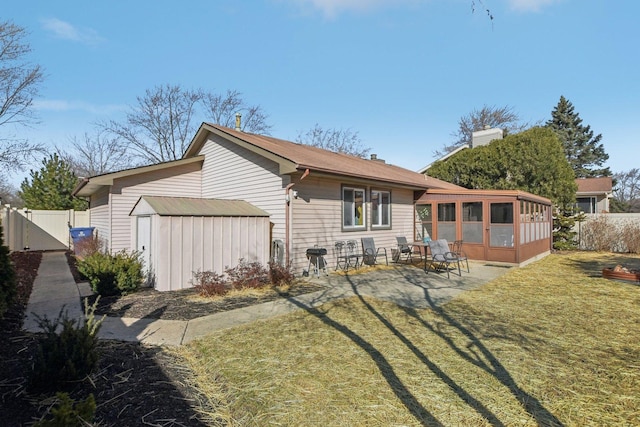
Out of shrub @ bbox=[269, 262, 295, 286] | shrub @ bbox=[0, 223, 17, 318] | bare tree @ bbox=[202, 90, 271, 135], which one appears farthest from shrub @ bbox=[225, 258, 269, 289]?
bare tree @ bbox=[202, 90, 271, 135]

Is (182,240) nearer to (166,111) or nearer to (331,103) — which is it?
(331,103)

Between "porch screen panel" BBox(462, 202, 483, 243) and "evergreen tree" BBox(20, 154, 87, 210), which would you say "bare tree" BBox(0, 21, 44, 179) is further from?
"porch screen panel" BBox(462, 202, 483, 243)

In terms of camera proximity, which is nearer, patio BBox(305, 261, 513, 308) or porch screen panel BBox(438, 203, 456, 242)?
patio BBox(305, 261, 513, 308)

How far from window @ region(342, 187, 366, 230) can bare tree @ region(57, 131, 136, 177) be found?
24.4 meters

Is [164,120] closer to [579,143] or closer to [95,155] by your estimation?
[95,155]

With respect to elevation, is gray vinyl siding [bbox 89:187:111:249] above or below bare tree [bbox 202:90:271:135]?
below

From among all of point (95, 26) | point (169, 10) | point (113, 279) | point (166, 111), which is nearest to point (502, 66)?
point (169, 10)

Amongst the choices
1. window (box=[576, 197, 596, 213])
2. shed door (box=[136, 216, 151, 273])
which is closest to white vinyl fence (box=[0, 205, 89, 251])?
shed door (box=[136, 216, 151, 273])

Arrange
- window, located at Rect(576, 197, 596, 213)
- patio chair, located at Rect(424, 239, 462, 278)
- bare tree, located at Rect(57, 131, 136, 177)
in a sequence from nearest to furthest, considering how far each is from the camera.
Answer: patio chair, located at Rect(424, 239, 462, 278) → window, located at Rect(576, 197, 596, 213) → bare tree, located at Rect(57, 131, 136, 177)

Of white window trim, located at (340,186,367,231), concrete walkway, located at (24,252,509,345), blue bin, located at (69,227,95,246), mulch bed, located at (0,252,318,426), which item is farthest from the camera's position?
blue bin, located at (69,227,95,246)

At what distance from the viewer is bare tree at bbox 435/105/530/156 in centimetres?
2901

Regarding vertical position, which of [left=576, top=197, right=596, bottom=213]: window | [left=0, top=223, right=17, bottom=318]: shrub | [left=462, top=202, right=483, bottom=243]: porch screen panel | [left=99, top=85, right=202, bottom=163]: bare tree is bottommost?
[left=0, top=223, right=17, bottom=318]: shrub

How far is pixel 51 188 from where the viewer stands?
18141 millimetres

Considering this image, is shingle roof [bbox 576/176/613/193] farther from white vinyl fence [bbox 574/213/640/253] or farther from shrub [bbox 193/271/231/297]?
shrub [bbox 193/271/231/297]
